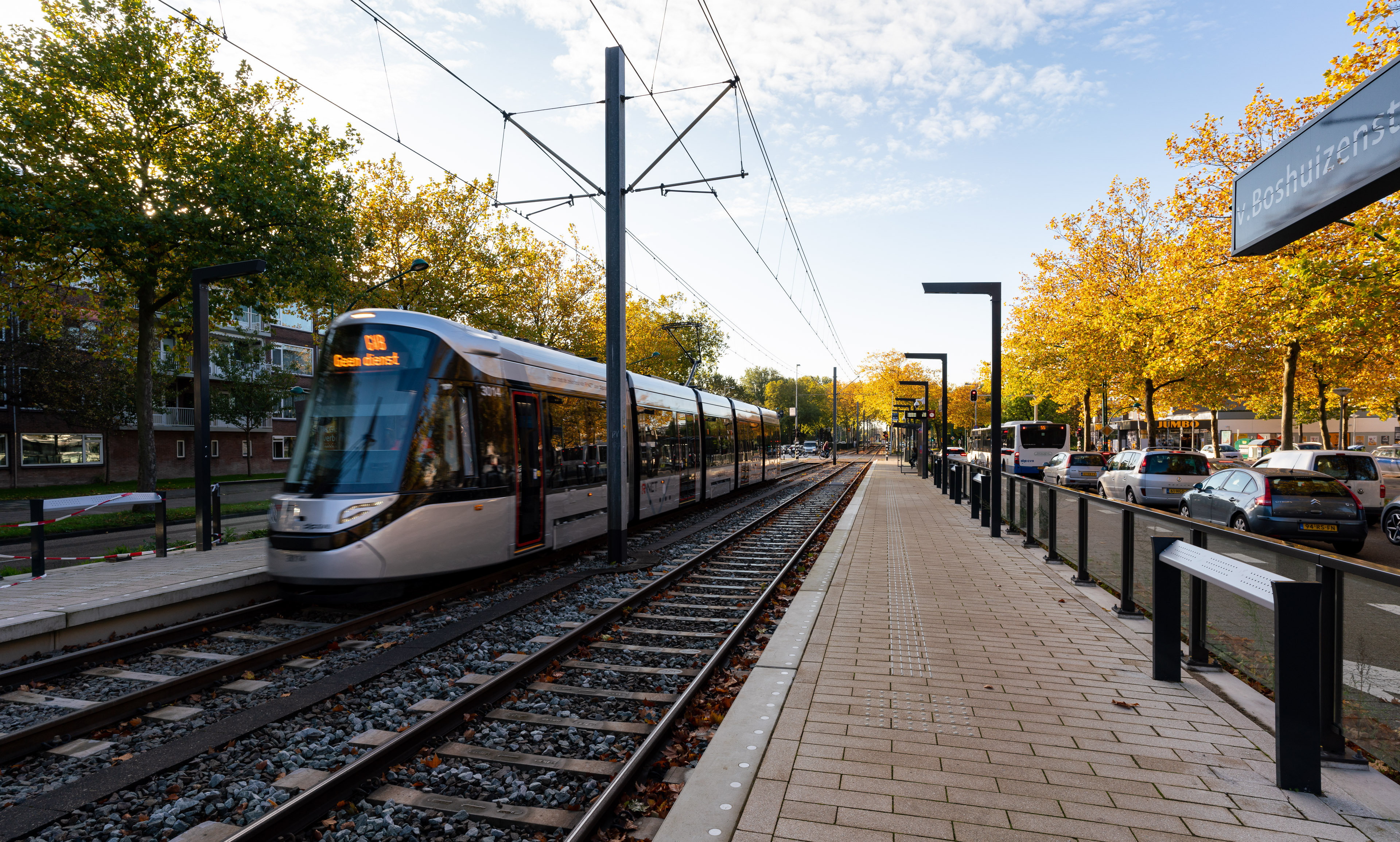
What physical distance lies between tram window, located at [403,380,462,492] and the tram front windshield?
3.5 inches

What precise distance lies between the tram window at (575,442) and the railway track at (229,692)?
220cm

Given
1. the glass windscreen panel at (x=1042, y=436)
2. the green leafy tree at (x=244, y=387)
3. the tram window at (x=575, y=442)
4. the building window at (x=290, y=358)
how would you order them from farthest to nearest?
the building window at (x=290, y=358) < the green leafy tree at (x=244, y=387) < the glass windscreen panel at (x=1042, y=436) < the tram window at (x=575, y=442)

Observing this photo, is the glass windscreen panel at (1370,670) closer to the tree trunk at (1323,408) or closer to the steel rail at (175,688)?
the steel rail at (175,688)

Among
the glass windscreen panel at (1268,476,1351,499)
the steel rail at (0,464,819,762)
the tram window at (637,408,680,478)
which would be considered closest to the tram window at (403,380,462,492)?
the steel rail at (0,464,819,762)

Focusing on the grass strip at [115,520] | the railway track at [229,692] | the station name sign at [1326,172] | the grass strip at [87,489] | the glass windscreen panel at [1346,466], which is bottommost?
the grass strip at [87,489]

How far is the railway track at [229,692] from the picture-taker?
3506 mm

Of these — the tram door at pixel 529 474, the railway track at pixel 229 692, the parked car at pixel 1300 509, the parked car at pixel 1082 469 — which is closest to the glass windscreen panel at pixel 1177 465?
the parked car at pixel 1300 509

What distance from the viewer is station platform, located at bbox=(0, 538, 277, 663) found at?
5.92 meters

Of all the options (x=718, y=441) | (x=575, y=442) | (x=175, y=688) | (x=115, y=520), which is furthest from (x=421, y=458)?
(x=115, y=520)

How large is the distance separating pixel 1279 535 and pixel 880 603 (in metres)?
8.66

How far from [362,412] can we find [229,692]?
304cm

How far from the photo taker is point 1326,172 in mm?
2951

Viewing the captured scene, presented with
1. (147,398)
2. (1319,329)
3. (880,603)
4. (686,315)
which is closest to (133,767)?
(880,603)

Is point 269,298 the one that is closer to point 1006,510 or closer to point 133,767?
point 133,767
